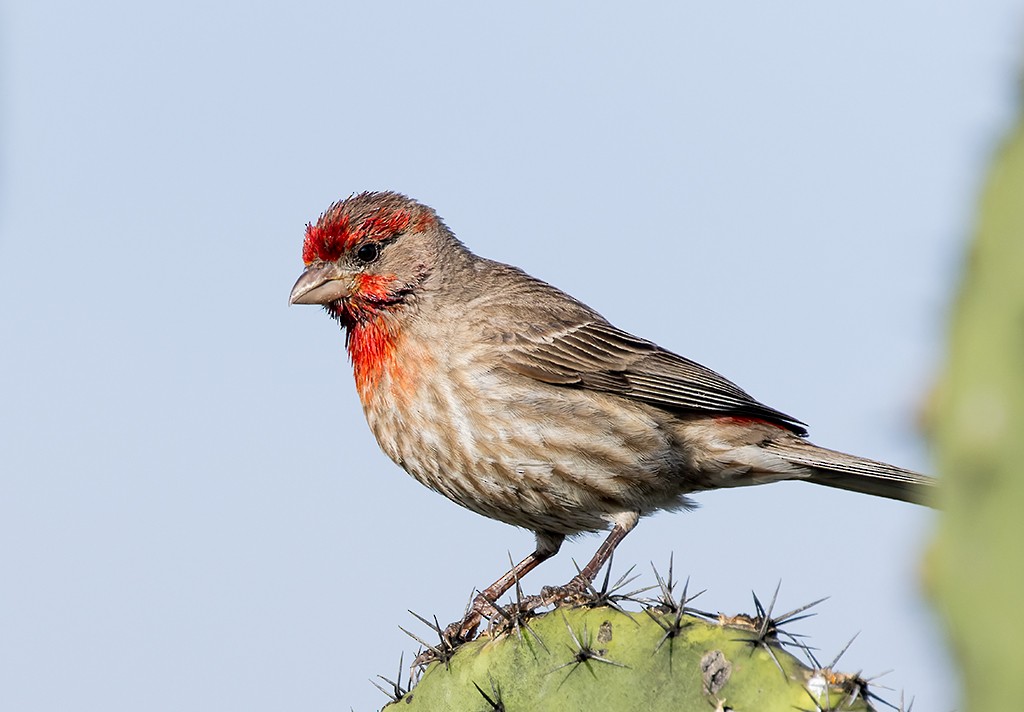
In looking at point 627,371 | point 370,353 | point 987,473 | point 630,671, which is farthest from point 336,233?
point 987,473

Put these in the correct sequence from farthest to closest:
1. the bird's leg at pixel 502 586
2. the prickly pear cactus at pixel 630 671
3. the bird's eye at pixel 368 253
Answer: the bird's eye at pixel 368 253 → the bird's leg at pixel 502 586 → the prickly pear cactus at pixel 630 671

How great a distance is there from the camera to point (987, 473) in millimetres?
1430

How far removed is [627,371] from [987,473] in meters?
5.52

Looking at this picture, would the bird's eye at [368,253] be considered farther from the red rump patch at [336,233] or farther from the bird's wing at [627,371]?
the bird's wing at [627,371]

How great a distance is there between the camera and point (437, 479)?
20.7 feet

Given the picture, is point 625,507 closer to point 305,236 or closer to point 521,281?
point 521,281

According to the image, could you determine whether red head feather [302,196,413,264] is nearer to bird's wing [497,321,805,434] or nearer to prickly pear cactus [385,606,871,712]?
bird's wing [497,321,805,434]

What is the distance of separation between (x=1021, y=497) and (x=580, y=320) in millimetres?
5796

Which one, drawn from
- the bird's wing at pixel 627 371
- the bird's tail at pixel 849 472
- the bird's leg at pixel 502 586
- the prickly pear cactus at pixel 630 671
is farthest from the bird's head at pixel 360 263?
the prickly pear cactus at pixel 630 671

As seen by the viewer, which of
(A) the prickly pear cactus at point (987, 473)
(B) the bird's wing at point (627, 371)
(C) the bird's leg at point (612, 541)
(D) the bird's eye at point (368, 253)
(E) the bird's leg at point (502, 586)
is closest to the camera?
(A) the prickly pear cactus at point (987, 473)

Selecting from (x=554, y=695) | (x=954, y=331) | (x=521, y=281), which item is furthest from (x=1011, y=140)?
(x=521, y=281)

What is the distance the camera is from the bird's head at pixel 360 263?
687 cm

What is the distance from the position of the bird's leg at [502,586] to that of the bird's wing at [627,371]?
80cm

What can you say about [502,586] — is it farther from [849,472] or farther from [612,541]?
[849,472]
